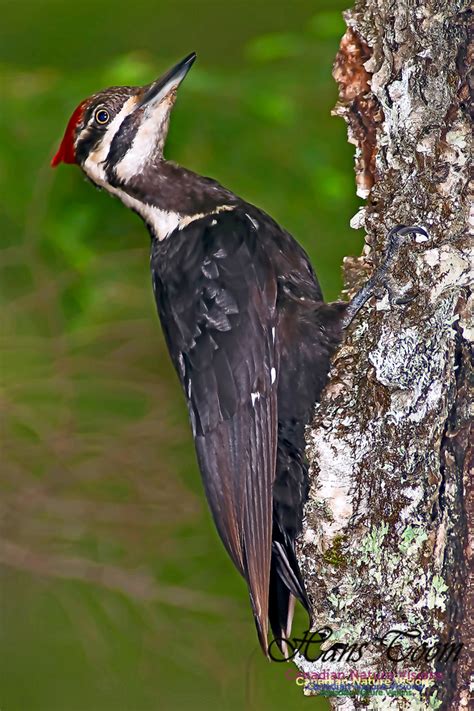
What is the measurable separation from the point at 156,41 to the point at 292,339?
4.19 ft

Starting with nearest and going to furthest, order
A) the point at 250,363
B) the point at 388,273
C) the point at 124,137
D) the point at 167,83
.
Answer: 1. the point at 388,273
2. the point at 250,363
3. the point at 167,83
4. the point at 124,137

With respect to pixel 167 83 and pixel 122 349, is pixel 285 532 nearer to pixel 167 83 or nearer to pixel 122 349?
pixel 122 349

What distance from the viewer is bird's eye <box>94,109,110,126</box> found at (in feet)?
8.96

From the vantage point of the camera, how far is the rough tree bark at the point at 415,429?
1.98m

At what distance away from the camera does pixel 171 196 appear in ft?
8.95

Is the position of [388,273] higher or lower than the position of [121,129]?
lower

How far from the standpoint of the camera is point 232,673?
11.3 feet

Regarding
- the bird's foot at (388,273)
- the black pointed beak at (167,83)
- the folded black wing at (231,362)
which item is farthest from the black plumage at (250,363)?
the black pointed beak at (167,83)

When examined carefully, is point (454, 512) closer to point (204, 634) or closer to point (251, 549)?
point (251, 549)

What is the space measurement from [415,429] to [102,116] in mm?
1379

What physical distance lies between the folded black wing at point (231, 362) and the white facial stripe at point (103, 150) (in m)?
0.37

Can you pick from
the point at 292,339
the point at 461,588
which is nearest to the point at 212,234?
the point at 292,339

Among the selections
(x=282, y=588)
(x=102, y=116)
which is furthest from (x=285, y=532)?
(x=102, y=116)

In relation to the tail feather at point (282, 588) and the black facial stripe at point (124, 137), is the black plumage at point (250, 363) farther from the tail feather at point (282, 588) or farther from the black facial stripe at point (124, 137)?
the black facial stripe at point (124, 137)
